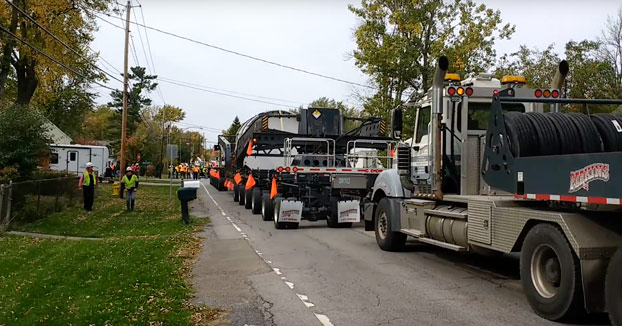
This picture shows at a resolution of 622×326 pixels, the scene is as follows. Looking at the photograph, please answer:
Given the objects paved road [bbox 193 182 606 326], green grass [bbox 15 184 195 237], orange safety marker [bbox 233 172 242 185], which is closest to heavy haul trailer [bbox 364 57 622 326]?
paved road [bbox 193 182 606 326]

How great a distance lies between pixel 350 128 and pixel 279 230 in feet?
19.8

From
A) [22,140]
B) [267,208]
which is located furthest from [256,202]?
[22,140]

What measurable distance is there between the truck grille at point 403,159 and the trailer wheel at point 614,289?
18.4 feet

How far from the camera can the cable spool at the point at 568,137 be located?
671 cm

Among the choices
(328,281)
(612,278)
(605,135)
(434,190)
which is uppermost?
(605,135)

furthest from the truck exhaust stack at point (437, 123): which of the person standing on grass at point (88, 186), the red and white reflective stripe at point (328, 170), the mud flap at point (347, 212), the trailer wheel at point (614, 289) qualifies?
Result: the person standing on grass at point (88, 186)

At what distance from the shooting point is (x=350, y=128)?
19906 mm

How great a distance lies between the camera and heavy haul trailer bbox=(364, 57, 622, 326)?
5.38 meters

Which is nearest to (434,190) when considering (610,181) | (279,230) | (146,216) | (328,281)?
(328,281)

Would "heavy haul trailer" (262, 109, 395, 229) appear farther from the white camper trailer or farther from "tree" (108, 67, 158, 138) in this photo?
"tree" (108, 67, 158, 138)

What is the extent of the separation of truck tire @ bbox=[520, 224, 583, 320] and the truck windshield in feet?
11.0

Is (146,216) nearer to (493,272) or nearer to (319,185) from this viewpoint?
(319,185)

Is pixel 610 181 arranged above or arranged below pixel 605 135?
below

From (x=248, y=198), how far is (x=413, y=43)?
11.7m
